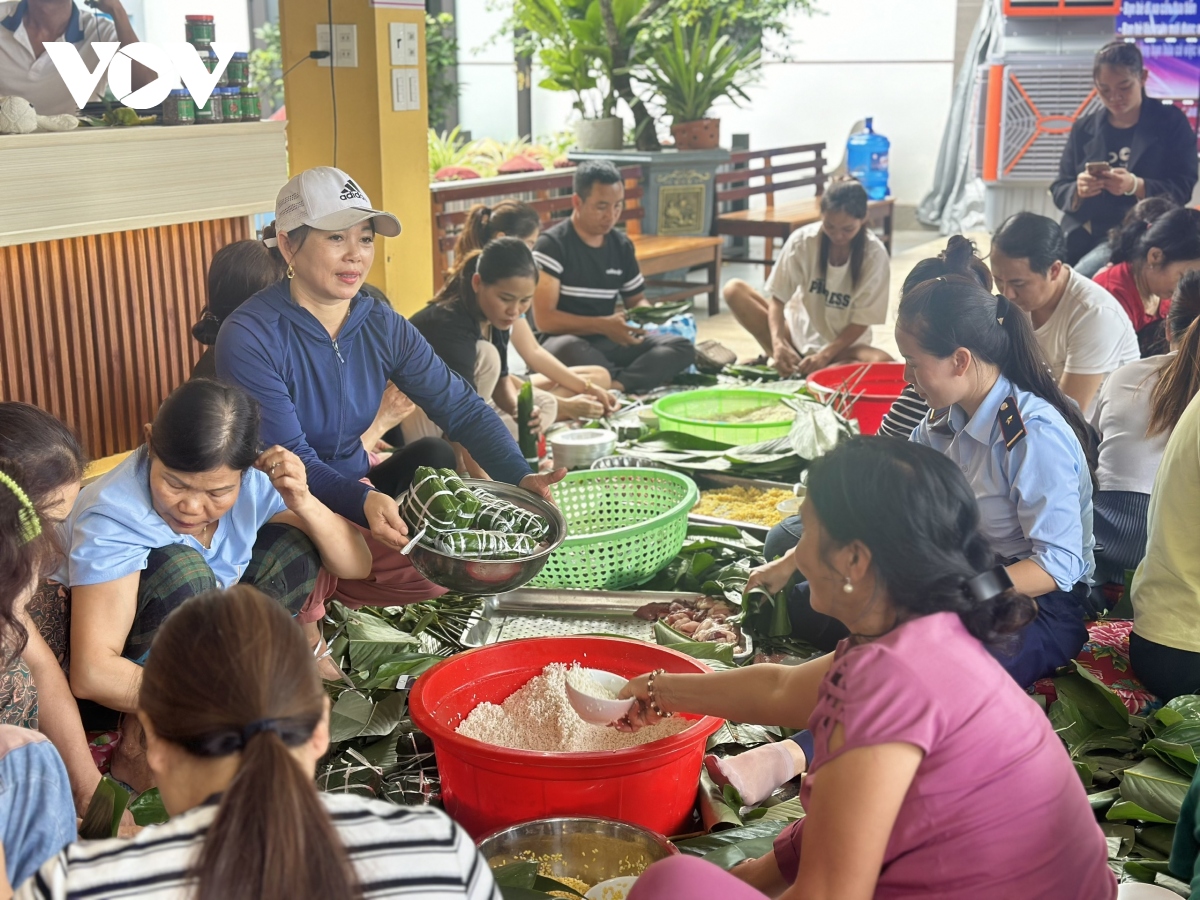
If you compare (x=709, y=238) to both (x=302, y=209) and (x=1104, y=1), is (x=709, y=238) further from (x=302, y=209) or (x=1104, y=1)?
(x=302, y=209)

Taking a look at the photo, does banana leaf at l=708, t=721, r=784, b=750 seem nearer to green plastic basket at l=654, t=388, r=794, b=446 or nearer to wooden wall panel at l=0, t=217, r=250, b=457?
green plastic basket at l=654, t=388, r=794, b=446

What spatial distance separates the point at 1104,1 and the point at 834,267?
2.84 m

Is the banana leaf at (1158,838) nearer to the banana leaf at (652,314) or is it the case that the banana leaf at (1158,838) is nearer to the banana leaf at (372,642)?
the banana leaf at (372,642)

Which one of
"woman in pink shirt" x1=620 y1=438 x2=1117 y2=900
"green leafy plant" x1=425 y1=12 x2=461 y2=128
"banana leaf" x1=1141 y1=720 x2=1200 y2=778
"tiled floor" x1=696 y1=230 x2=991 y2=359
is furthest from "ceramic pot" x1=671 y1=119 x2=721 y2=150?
"woman in pink shirt" x1=620 y1=438 x2=1117 y2=900

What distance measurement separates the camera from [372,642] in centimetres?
272

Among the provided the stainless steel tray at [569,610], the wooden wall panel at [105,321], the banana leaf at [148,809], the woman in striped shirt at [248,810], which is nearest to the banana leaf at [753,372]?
the wooden wall panel at [105,321]

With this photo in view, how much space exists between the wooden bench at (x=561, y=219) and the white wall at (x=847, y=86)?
12.5 feet

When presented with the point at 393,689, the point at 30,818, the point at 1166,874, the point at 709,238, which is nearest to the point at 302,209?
the point at 393,689

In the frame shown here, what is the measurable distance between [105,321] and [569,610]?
1.77 m

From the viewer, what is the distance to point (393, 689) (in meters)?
2.57

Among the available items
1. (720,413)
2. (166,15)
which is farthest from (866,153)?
(720,413)

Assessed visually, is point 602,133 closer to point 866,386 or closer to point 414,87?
point 414,87

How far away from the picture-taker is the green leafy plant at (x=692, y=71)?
7.89m

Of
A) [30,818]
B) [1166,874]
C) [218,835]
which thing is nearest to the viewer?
[218,835]
